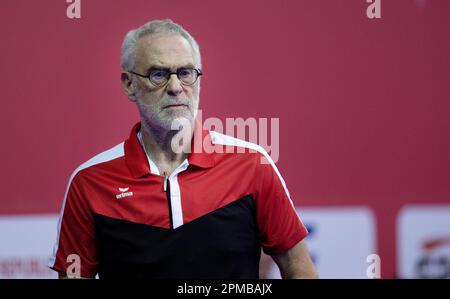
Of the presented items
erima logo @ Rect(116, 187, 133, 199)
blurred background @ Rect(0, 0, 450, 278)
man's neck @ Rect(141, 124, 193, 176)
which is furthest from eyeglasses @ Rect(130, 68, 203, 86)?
blurred background @ Rect(0, 0, 450, 278)

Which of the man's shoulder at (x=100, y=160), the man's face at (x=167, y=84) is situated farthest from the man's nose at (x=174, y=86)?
the man's shoulder at (x=100, y=160)

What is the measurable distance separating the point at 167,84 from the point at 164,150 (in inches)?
7.4

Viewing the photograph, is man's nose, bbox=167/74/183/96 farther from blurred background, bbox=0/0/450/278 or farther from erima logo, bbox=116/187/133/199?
blurred background, bbox=0/0/450/278

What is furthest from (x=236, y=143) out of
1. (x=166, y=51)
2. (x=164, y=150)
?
(x=166, y=51)

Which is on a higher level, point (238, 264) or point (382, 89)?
point (382, 89)

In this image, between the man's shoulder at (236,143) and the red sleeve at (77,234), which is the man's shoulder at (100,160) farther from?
the man's shoulder at (236,143)

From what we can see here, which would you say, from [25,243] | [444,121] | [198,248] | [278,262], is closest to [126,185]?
[198,248]

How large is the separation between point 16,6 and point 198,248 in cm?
115

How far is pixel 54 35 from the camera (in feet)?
7.80

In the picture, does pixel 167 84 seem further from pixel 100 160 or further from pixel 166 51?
pixel 100 160

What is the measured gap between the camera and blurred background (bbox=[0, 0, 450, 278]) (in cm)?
238

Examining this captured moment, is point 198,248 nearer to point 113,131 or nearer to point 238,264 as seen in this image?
point 238,264

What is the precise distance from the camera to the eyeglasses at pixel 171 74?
6.23 ft

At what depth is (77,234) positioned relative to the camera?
Answer: 188 cm
